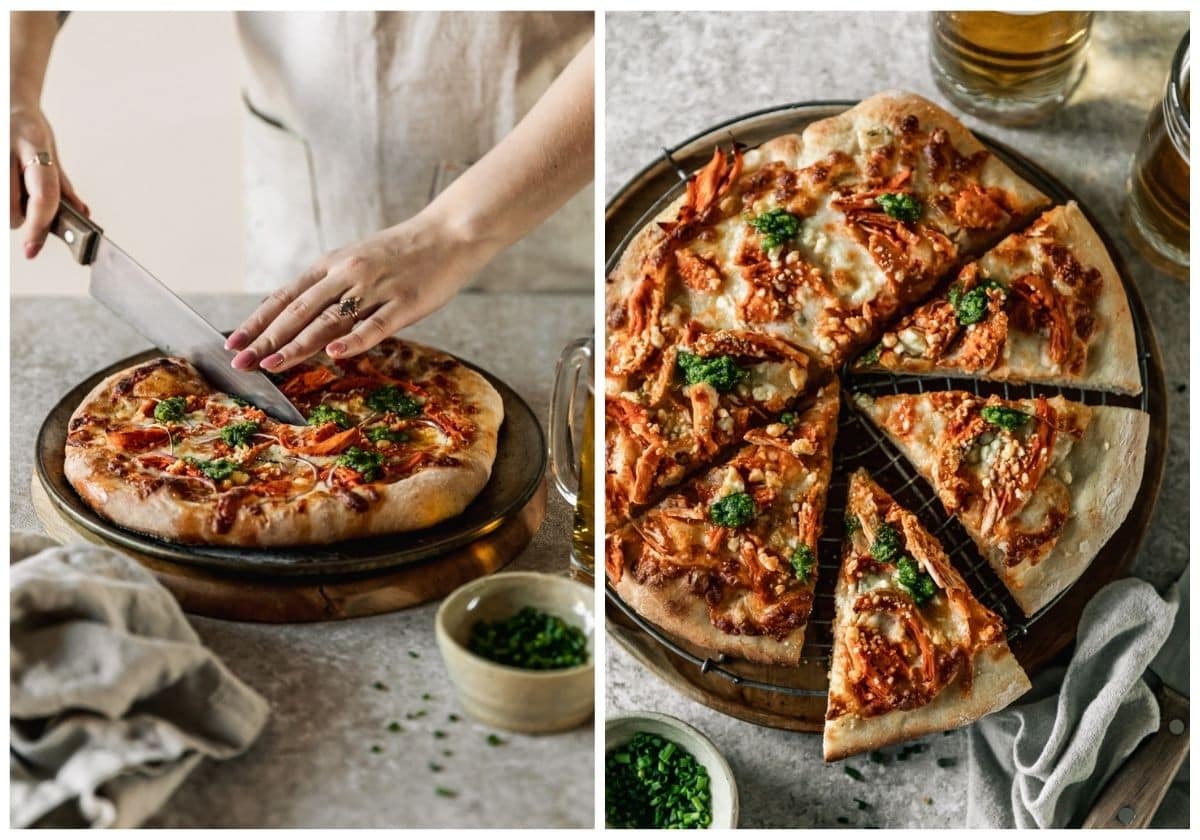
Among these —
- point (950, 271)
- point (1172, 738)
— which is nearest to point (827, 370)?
point (950, 271)

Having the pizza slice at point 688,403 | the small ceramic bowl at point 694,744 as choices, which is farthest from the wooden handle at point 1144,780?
the pizza slice at point 688,403

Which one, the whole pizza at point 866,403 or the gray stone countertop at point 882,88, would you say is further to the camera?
the gray stone countertop at point 882,88

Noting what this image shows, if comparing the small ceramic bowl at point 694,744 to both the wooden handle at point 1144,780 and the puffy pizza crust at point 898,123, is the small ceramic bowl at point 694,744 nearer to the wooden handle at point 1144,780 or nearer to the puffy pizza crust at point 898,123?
the wooden handle at point 1144,780

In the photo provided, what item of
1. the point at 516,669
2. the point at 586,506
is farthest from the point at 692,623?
the point at 516,669

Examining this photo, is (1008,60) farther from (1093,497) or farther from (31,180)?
(31,180)

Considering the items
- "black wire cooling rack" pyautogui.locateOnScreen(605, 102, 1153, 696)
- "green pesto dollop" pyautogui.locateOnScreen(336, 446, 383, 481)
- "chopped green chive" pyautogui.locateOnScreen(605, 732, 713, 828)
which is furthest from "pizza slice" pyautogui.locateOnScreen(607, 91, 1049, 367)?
"chopped green chive" pyautogui.locateOnScreen(605, 732, 713, 828)

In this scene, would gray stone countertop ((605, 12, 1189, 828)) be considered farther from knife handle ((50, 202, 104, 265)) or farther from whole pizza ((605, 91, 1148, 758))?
knife handle ((50, 202, 104, 265))

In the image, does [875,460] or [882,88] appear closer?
[875,460]
